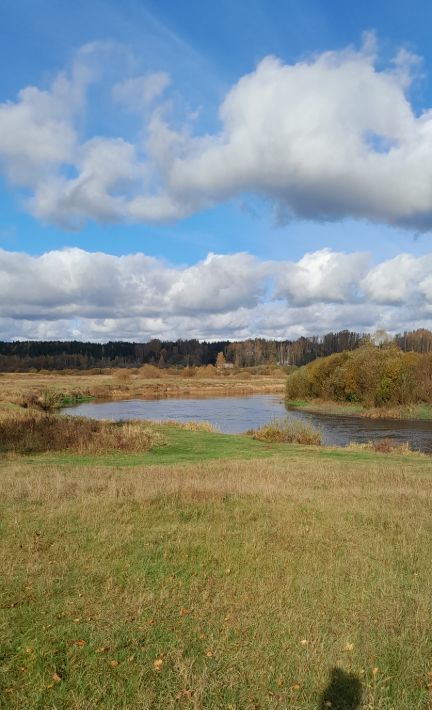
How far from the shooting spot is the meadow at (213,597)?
509 centimetres

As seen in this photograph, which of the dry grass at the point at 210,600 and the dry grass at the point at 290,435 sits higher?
the dry grass at the point at 210,600

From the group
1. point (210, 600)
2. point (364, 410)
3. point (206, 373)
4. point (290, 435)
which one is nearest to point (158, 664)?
point (210, 600)

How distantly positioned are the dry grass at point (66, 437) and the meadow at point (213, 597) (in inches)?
423

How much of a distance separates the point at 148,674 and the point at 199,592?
1.91m

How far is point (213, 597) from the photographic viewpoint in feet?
22.8

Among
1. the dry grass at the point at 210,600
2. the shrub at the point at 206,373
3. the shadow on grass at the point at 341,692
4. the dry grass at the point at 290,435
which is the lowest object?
the dry grass at the point at 290,435

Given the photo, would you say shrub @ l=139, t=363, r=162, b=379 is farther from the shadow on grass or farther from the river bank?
the shadow on grass

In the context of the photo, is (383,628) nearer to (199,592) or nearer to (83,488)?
(199,592)

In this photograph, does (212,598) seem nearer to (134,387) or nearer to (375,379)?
(375,379)

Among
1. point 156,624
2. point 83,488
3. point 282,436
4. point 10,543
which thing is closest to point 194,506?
point 83,488

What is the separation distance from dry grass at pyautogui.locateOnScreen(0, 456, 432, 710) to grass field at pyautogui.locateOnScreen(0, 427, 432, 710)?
0.07 feet

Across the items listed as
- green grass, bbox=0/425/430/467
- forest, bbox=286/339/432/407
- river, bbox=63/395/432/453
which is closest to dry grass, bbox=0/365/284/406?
river, bbox=63/395/432/453

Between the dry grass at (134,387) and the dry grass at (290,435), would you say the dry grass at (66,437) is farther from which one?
the dry grass at (134,387)

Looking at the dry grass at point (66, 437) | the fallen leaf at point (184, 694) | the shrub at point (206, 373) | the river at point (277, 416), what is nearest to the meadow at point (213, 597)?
the fallen leaf at point (184, 694)
